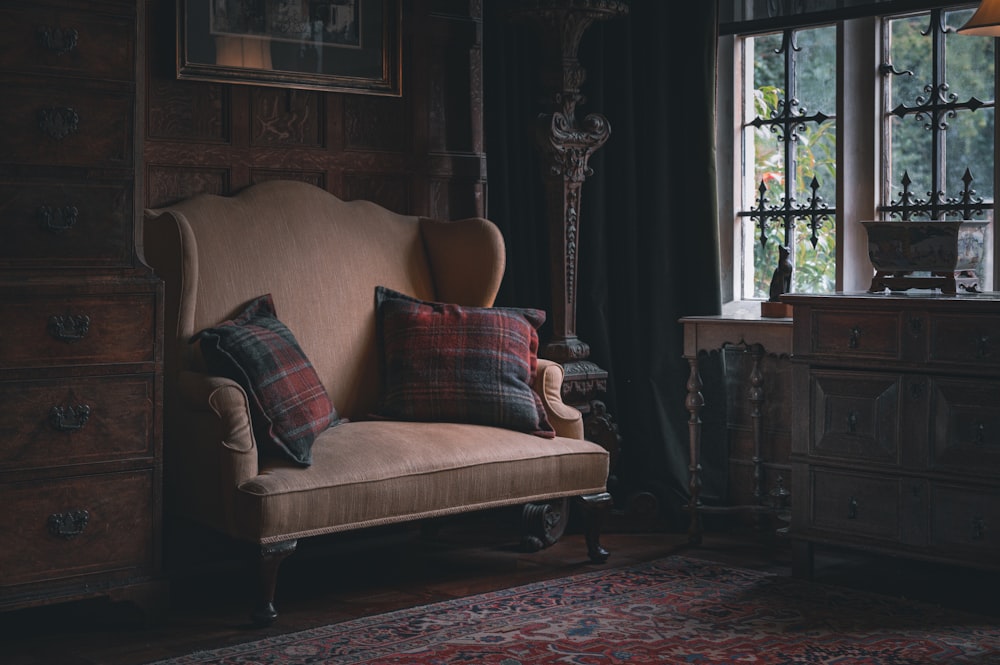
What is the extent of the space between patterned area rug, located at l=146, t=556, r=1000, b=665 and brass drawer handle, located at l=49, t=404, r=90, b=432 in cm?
62

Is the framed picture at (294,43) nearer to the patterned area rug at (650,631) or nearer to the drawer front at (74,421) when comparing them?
the drawer front at (74,421)

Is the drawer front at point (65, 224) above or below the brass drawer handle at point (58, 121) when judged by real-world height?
below

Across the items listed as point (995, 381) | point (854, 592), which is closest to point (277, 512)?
point (854, 592)

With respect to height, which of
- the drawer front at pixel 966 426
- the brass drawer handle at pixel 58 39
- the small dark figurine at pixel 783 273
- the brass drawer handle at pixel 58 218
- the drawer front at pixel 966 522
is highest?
the brass drawer handle at pixel 58 39

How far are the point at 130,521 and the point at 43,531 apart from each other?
0.22 meters

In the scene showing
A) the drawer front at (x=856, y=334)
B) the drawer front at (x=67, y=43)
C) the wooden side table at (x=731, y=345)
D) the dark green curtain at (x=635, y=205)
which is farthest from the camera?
the dark green curtain at (x=635, y=205)

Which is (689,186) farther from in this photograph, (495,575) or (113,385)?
(113,385)

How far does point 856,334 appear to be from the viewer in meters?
3.55

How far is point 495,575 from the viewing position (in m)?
3.75

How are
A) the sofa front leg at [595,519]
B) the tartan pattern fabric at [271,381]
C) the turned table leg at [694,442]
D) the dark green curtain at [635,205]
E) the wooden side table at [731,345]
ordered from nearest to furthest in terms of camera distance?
the tartan pattern fabric at [271,381], the sofa front leg at [595,519], the wooden side table at [731,345], the turned table leg at [694,442], the dark green curtain at [635,205]

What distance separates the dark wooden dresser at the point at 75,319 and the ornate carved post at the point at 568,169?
1.53m

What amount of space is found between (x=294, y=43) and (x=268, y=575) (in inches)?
69.2

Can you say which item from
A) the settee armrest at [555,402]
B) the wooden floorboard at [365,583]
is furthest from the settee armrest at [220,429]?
the settee armrest at [555,402]

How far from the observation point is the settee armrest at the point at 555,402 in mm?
3871
